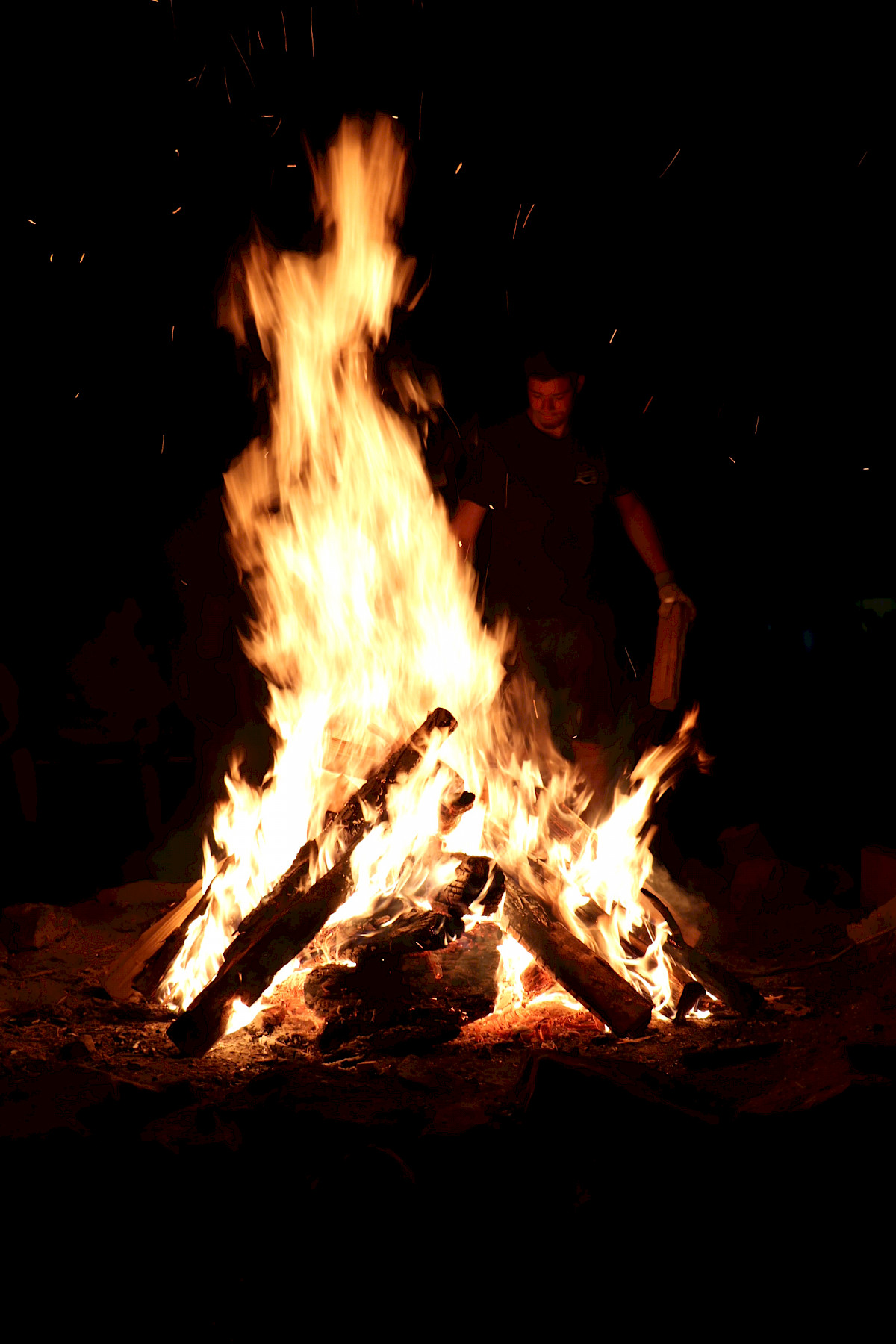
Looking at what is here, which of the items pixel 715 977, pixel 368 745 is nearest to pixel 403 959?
pixel 368 745

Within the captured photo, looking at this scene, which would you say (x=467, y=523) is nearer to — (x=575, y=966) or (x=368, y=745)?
(x=368, y=745)

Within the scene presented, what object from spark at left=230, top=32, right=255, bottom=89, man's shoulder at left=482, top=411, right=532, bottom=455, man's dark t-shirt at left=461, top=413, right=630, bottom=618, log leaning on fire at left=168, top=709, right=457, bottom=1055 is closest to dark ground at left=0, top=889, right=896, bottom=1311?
log leaning on fire at left=168, top=709, right=457, bottom=1055

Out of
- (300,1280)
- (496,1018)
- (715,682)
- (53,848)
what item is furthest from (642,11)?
(300,1280)

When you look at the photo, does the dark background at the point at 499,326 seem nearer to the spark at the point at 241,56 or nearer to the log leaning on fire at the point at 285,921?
the spark at the point at 241,56

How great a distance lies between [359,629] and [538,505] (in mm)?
1115

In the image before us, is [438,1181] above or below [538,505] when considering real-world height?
below

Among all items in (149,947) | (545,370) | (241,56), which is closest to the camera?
(149,947)

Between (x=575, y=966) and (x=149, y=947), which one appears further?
(x=149, y=947)

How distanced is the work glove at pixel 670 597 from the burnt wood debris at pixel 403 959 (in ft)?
4.73

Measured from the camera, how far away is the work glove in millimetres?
4668

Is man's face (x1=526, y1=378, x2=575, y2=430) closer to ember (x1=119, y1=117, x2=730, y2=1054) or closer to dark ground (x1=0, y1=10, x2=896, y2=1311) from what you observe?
ember (x1=119, y1=117, x2=730, y2=1054)

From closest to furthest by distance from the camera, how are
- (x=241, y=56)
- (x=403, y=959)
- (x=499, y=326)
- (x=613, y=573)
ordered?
1. (x=403, y=959)
2. (x=241, y=56)
3. (x=499, y=326)
4. (x=613, y=573)

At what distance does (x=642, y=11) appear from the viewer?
238 inches

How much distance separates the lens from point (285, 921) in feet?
11.6
